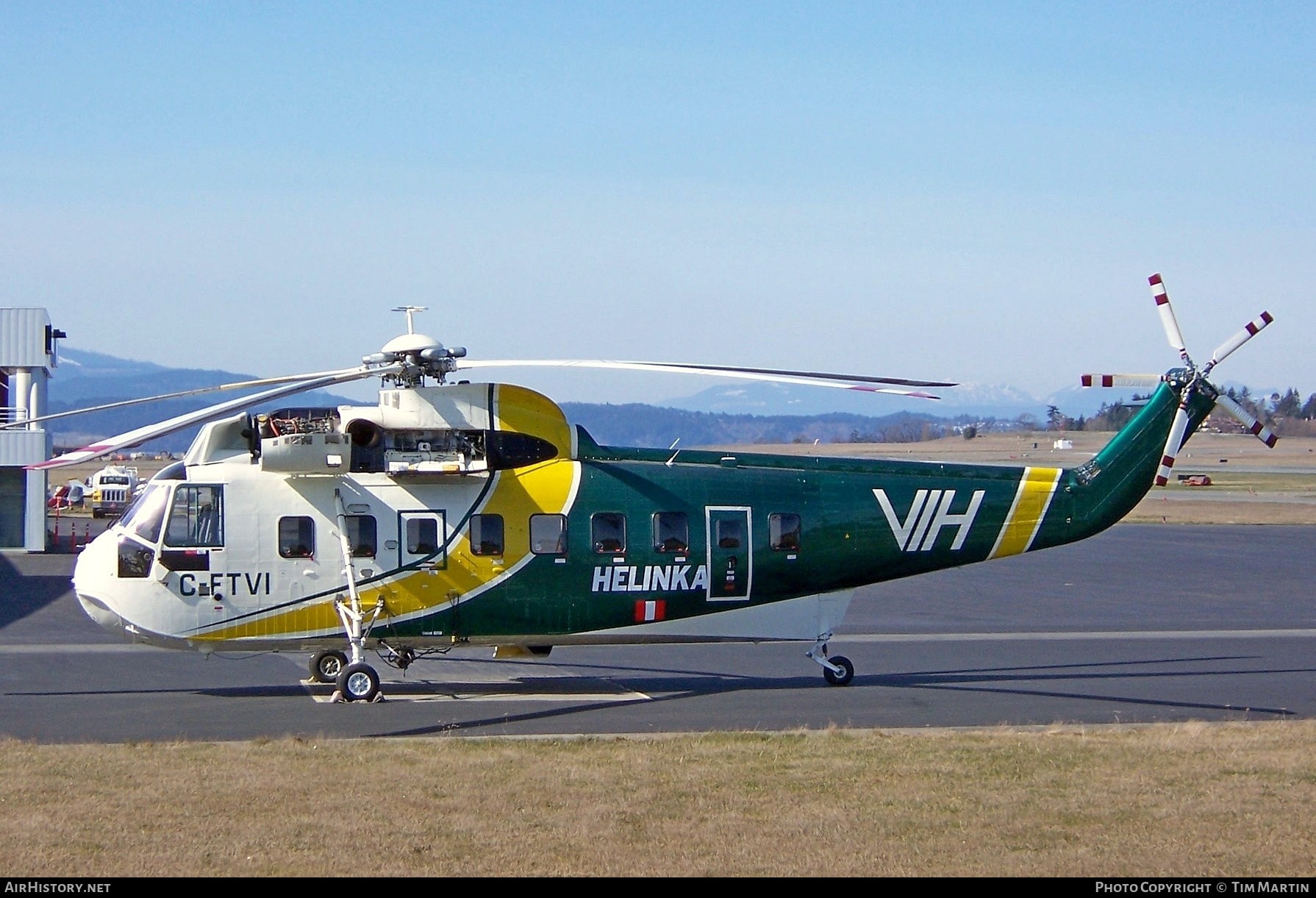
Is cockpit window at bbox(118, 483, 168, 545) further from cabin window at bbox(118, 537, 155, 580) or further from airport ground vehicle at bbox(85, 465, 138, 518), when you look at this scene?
airport ground vehicle at bbox(85, 465, 138, 518)

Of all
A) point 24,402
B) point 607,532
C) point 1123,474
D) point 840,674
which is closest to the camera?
point 607,532

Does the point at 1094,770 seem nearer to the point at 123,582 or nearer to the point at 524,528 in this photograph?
the point at 524,528

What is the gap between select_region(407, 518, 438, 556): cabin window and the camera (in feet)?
51.4

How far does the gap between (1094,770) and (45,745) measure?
10149 mm

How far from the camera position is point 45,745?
41.6ft

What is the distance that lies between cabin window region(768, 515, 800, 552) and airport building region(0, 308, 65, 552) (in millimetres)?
25378

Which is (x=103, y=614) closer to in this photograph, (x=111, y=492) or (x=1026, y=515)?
(x=1026, y=515)

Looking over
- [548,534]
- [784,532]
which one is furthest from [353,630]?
[784,532]

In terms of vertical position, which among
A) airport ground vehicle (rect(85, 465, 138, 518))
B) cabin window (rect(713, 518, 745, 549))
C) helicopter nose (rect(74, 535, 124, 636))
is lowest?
airport ground vehicle (rect(85, 465, 138, 518))

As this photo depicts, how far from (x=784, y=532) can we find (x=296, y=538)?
6.12m

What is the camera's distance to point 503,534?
52.0 feet

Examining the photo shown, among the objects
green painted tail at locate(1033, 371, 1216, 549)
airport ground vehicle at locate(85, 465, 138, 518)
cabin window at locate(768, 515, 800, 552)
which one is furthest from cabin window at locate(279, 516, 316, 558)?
airport ground vehicle at locate(85, 465, 138, 518)
